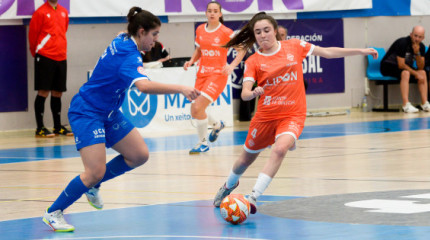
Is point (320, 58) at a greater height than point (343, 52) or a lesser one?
lesser

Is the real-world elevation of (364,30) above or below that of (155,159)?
above

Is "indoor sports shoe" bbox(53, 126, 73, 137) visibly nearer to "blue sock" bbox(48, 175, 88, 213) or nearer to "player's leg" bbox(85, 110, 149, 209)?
"player's leg" bbox(85, 110, 149, 209)

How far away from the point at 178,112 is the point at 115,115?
31.4 ft

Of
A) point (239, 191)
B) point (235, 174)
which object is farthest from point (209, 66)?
point (235, 174)

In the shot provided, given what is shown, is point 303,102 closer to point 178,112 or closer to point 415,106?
point 178,112

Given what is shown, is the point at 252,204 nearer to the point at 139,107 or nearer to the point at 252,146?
the point at 252,146

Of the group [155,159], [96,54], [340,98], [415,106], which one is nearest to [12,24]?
[96,54]

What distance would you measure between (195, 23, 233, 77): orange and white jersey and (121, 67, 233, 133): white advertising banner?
3.39 metres

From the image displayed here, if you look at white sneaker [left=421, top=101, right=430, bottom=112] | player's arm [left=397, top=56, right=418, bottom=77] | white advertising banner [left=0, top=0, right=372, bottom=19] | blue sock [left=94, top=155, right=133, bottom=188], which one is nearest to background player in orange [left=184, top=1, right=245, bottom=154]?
white advertising banner [left=0, top=0, right=372, bottom=19]

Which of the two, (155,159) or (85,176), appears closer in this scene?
(85,176)

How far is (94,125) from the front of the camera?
21.5 ft

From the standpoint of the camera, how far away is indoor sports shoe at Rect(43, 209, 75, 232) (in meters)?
6.40

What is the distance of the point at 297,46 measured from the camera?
25.1 ft

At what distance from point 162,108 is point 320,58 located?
16.8 ft
